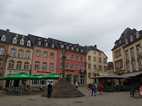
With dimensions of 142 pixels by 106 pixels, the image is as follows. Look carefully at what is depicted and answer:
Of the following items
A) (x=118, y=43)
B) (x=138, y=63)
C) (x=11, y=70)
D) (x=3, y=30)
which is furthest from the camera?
(x=118, y=43)

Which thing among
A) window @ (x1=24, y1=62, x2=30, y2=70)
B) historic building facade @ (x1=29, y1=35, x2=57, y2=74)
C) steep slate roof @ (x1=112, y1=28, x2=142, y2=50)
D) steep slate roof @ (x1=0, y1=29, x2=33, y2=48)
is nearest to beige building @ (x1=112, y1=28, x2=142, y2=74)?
steep slate roof @ (x1=112, y1=28, x2=142, y2=50)

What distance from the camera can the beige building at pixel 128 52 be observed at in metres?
32.5

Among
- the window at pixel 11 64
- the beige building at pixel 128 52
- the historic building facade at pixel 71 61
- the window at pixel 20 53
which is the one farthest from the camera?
the historic building facade at pixel 71 61

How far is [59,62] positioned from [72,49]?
21.6 ft

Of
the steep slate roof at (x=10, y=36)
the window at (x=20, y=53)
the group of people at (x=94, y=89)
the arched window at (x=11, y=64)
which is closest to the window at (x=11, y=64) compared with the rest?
the arched window at (x=11, y=64)

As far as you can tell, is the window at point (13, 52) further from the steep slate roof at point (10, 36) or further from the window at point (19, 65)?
the window at point (19, 65)

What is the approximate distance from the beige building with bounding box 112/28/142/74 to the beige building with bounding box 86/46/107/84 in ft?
29.3

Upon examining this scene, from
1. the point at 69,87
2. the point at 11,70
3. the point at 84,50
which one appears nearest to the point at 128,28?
the point at 84,50

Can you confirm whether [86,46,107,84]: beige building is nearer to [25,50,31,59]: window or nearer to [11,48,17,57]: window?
[25,50,31,59]: window

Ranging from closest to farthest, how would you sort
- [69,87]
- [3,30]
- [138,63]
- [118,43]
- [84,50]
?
[69,87]
[138,63]
[3,30]
[118,43]
[84,50]

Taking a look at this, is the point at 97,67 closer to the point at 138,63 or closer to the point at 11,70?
the point at 138,63

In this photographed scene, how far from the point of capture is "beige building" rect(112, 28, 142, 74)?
32497 mm

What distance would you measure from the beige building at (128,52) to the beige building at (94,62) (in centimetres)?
892

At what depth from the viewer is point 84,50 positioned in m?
51.1
